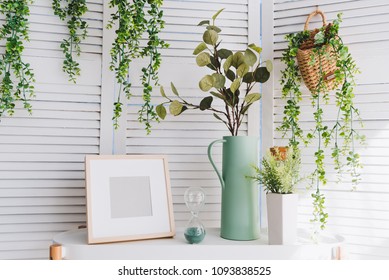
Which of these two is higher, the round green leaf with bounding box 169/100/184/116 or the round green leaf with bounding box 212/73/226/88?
the round green leaf with bounding box 212/73/226/88

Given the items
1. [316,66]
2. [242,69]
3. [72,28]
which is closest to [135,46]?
[72,28]

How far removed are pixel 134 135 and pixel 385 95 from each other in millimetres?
1119

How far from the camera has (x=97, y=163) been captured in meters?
1.41

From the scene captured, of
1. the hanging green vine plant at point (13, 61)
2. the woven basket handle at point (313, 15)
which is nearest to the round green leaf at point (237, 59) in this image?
the woven basket handle at point (313, 15)

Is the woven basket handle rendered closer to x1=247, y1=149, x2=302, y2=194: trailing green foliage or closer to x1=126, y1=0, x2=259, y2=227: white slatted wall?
x1=126, y1=0, x2=259, y2=227: white slatted wall

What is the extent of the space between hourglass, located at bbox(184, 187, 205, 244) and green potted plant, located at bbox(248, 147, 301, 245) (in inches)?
9.1

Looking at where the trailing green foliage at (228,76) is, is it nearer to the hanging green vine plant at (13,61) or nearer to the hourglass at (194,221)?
the hourglass at (194,221)

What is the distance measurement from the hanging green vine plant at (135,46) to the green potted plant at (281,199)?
22.5 inches

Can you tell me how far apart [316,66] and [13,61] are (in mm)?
1296

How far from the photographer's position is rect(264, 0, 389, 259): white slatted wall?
1537mm

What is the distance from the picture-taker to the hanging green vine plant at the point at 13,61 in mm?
1530

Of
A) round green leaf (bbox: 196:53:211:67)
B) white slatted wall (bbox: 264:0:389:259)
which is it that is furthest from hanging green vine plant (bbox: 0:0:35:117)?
white slatted wall (bbox: 264:0:389:259)

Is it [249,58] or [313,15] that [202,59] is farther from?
[313,15]
